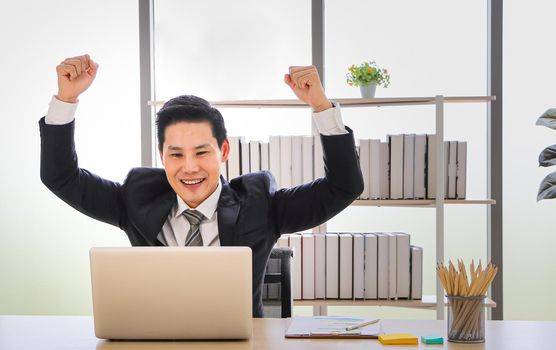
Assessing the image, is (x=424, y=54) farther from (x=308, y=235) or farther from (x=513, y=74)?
(x=308, y=235)

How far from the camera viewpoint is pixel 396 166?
11.6ft

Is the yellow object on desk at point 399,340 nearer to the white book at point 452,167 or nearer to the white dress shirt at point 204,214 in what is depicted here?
the white dress shirt at point 204,214

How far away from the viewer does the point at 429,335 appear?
1.78 metres

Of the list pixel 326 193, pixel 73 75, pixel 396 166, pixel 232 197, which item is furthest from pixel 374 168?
pixel 73 75

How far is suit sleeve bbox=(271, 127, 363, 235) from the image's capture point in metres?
2.23

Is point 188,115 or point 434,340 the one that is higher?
point 188,115

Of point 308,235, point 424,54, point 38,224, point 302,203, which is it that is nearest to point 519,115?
point 424,54

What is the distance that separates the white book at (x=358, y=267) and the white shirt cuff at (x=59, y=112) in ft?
5.60

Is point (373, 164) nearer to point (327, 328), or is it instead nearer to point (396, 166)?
point (396, 166)

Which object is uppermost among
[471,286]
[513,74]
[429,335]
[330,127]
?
[513,74]

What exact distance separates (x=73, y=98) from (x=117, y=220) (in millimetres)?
428

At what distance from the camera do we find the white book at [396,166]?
3520mm

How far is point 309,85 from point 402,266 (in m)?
1.57

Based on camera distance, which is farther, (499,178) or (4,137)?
(4,137)
